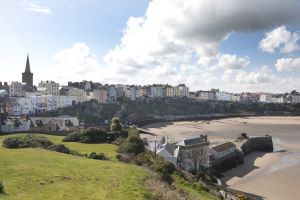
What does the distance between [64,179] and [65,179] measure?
0.18 feet

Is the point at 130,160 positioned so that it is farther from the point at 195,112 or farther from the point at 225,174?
the point at 195,112

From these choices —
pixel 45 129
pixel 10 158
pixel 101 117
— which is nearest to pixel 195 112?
pixel 101 117

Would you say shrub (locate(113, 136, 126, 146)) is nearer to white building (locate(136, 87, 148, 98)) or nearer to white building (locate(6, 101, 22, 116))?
white building (locate(6, 101, 22, 116))

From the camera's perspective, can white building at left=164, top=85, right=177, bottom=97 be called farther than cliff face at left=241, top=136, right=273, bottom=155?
Yes

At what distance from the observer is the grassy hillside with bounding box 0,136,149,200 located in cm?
1588

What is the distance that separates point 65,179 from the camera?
1878 cm

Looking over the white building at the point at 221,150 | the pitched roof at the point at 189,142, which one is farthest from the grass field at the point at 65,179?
the white building at the point at 221,150

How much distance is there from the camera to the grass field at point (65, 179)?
15797 mm

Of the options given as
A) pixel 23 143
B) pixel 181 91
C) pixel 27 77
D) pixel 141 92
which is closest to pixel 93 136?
pixel 23 143

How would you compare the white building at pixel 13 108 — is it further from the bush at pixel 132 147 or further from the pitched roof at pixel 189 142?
the pitched roof at pixel 189 142

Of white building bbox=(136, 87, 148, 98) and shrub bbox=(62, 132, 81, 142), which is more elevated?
white building bbox=(136, 87, 148, 98)

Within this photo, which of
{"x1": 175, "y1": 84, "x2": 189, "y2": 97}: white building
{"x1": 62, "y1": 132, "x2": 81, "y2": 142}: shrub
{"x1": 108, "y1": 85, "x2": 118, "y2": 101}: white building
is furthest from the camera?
{"x1": 175, "y1": 84, "x2": 189, "y2": 97}: white building

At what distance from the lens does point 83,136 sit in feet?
156

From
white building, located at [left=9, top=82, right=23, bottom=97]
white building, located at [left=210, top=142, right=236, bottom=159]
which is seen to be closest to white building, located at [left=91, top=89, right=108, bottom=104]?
white building, located at [left=9, top=82, right=23, bottom=97]
